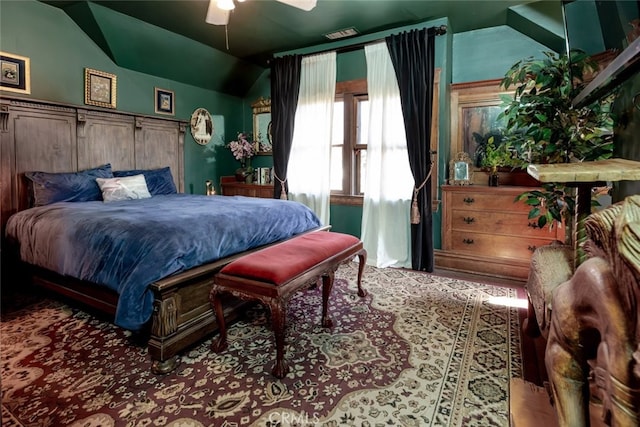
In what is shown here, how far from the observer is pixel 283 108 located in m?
4.58

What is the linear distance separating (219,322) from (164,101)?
142 inches

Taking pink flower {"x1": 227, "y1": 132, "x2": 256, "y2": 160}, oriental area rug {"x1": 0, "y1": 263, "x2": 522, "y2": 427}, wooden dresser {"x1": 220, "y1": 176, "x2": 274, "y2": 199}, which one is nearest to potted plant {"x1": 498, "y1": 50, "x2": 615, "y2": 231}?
oriental area rug {"x1": 0, "y1": 263, "x2": 522, "y2": 427}

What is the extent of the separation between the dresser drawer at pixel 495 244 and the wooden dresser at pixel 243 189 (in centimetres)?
264

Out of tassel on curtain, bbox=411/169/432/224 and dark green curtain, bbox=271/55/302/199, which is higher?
dark green curtain, bbox=271/55/302/199

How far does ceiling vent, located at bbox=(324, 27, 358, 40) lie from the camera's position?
3.92 metres

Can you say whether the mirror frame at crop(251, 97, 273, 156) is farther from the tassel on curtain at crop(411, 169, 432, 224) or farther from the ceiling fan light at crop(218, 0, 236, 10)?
the ceiling fan light at crop(218, 0, 236, 10)

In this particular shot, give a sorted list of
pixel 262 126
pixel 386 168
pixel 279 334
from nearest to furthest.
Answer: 1. pixel 279 334
2. pixel 386 168
3. pixel 262 126

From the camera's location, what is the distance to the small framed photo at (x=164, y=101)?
14.4ft

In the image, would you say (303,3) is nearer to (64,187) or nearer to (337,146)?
(337,146)

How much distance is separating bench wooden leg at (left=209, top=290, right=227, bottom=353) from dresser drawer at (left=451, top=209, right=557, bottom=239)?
8.64 feet

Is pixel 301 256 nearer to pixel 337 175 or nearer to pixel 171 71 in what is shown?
pixel 337 175

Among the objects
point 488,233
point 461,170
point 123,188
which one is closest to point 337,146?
point 461,170

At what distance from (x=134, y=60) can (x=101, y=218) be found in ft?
8.77

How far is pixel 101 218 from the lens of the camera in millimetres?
2262
